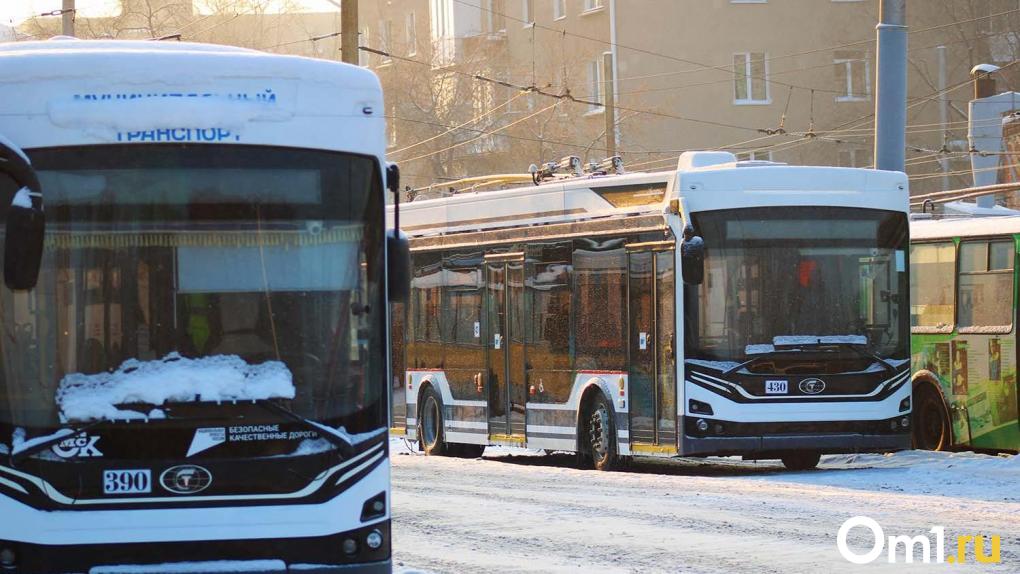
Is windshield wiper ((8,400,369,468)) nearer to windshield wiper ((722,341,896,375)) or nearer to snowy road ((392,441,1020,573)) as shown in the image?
snowy road ((392,441,1020,573))

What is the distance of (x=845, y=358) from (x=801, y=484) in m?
2.15

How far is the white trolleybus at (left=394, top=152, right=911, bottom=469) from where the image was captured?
1831cm

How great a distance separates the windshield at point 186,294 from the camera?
8555mm

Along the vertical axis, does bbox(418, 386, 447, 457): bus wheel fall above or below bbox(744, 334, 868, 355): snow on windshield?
below

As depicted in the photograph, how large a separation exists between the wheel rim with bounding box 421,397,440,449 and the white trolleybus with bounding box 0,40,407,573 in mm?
14429

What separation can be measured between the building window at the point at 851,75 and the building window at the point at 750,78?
220 centimetres

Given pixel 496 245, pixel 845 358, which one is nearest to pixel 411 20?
pixel 496 245

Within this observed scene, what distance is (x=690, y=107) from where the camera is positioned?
52.0 m

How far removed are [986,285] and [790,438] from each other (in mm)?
4634

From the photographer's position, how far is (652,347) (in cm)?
1891

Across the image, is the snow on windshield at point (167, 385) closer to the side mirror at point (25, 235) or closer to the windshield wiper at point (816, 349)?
the side mirror at point (25, 235)

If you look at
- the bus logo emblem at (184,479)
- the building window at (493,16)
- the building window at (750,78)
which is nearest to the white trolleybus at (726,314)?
the bus logo emblem at (184,479)

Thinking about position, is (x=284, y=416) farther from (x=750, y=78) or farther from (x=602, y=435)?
(x=750, y=78)

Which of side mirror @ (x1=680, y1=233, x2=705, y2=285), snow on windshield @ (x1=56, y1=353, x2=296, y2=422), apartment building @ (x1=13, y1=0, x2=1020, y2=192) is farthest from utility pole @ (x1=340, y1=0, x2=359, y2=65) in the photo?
apartment building @ (x1=13, y1=0, x2=1020, y2=192)
